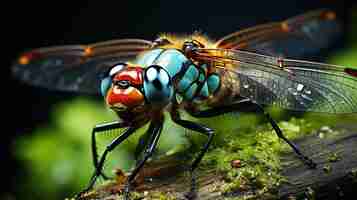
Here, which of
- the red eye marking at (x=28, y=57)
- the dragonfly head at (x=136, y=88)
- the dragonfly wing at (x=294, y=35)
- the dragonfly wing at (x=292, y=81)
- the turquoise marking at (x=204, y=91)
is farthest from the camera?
the red eye marking at (x=28, y=57)

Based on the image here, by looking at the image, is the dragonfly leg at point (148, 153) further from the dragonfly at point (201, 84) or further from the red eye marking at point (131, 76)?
the red eye marking at point (131, 76)

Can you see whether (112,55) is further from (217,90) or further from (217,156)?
(217,156)

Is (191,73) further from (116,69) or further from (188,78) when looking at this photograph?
(116,69)

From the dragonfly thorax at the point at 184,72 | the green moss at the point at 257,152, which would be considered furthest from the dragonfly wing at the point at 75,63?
the green moss at the point at 257,152

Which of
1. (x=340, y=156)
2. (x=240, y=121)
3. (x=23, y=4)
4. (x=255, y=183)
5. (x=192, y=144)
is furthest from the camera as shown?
(x=23, y=4)

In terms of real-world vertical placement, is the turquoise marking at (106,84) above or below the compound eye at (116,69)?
below

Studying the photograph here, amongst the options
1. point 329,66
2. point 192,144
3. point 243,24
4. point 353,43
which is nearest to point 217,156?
point 192,144

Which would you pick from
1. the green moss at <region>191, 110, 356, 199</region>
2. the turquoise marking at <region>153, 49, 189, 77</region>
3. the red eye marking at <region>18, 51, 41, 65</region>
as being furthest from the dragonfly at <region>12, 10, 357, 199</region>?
the red eye marking at <region>18, 51, 41, 65</region>
